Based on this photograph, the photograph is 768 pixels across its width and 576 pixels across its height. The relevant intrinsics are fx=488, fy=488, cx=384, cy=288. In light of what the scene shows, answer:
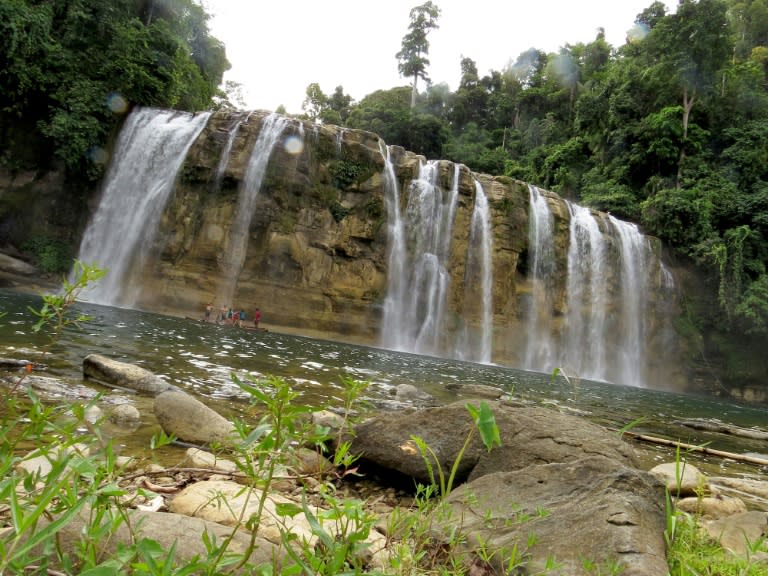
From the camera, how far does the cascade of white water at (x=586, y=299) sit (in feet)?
77.0

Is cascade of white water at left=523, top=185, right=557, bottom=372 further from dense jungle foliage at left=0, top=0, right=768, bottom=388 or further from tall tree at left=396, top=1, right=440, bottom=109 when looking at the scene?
tall tree at left=396, top=1, right=440, bottom=109

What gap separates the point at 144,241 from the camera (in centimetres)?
2028

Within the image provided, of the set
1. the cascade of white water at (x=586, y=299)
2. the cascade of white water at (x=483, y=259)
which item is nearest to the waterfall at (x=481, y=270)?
the cascade of white water at (x=483, y=259)

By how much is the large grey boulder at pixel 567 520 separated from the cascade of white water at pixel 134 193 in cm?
2047

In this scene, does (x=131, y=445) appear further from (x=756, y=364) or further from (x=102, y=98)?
(x=756, y=364)

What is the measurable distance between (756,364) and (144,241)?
96.0ft

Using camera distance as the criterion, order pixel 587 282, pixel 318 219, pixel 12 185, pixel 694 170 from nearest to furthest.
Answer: pixel 12 185 < pixel 318 219 < pixel 587 282 < pixel 694 170

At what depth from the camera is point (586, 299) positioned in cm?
2369

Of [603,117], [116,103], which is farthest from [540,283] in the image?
[116,103]

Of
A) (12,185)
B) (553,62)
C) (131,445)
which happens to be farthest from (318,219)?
(553,62)

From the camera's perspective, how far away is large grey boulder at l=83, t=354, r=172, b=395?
5840mm

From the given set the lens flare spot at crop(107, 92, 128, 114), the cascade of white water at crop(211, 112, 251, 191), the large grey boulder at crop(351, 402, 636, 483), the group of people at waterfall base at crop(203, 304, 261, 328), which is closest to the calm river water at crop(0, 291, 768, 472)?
the large grey boulder at crop(351, 402, 636, 483)

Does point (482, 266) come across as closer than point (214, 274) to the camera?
No

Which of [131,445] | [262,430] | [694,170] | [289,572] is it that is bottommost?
[131,445]
